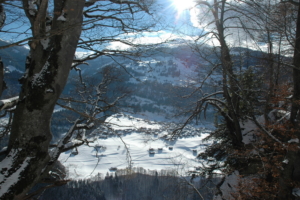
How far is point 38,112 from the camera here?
1.95 m

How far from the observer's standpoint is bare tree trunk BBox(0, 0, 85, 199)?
188cm

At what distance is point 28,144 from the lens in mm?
1937

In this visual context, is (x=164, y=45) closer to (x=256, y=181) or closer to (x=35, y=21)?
(x=35, y=21)

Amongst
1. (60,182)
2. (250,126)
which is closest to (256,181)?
(250,126)

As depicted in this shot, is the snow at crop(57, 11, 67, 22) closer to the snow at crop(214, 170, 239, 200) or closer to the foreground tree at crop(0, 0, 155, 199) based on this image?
the foreground tree at crop(0, 0, 155, 199)

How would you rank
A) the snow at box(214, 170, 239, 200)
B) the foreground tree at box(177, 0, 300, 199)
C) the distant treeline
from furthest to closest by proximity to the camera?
the distant treeline
the snow at box(214, 170, 239, 200)
the foreground tree at box(177, 0, 300, 199)

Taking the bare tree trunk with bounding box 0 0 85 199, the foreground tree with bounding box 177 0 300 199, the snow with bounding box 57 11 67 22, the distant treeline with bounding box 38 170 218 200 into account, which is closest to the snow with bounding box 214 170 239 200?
the foreground tree with bounding box 177 0 300 199

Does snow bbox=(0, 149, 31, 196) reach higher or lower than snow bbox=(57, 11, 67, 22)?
lower

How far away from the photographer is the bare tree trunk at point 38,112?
1.88 metres

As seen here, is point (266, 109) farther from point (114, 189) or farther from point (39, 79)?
point (114, 189)

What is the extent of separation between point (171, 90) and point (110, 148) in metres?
53.2

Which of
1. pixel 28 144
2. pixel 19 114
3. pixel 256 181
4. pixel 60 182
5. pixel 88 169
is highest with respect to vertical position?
pixel 19 114

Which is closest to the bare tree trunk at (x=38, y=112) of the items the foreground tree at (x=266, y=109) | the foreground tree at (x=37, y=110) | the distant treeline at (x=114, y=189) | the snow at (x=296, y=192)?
the foreground tree at (x=37, y=110)

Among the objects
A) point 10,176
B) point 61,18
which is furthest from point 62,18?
point 10,176
